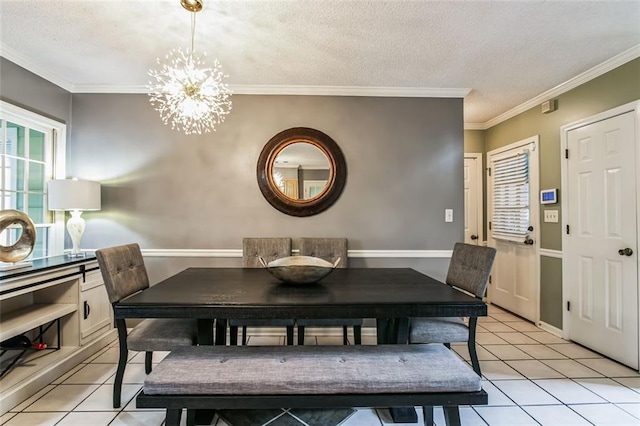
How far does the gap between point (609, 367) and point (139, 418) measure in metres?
3.42

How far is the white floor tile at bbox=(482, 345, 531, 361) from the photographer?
2.78 meters

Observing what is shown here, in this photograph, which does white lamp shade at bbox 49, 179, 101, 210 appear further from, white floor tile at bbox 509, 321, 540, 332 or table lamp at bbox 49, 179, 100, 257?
A: white floor tile at bbox 509, 321, 540, 332

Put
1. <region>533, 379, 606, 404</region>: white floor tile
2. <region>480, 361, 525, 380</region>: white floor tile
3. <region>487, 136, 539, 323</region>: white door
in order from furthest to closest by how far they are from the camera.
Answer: <region>487, 136, 539, 323</region>: white door → <region>480, 361, 525, 380</region>: white floor tile → <region>533, 379, 606, 404</region>: white floor tile

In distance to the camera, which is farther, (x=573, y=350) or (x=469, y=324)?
(x=573, y=350)

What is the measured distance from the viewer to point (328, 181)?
3271mm

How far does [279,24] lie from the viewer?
2.21 m

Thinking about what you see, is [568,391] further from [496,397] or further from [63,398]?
[63,398]

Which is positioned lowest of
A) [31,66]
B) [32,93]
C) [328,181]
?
[328,181]

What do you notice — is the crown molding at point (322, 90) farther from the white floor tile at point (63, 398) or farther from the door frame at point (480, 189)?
the white floor tile at point (63, 398)

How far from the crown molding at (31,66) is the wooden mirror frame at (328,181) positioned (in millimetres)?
1971

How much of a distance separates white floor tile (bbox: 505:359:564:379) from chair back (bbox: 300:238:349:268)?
1.57 meters

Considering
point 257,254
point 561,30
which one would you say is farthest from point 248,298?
point 561,30

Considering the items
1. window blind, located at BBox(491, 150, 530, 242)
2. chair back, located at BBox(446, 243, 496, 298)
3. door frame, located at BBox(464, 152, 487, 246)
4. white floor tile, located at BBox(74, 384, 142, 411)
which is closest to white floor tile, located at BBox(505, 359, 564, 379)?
chair back, located at BBox(446, 243, 496, 298)

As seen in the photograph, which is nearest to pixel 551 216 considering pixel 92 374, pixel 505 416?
pixel 505 416
